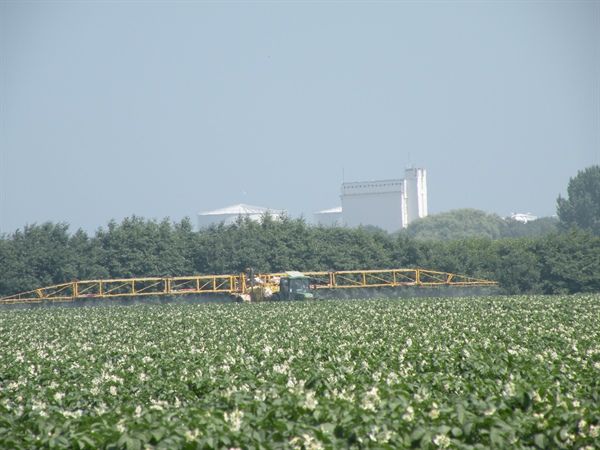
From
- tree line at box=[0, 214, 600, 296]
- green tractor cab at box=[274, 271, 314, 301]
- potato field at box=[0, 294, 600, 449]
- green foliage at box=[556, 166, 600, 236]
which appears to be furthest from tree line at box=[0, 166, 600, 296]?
green foliage at box=[556, 166, 600, 236]

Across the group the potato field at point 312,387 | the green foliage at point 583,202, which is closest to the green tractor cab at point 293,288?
the potato field at point 312,387

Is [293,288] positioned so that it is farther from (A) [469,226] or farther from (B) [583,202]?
(A) [469,226]

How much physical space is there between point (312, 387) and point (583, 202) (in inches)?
4936

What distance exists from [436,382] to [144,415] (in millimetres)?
4373

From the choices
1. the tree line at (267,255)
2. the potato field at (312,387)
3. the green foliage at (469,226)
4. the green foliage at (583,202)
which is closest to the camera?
the potato field at (312,387)

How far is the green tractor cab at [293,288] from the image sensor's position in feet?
142

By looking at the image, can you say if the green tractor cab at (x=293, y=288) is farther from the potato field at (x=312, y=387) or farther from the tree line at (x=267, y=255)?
the potato field at (x=312, y=387)

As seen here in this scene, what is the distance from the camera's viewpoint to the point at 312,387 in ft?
34.7

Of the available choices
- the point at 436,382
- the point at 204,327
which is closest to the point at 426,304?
the point at 204,327

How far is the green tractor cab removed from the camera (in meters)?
43.2

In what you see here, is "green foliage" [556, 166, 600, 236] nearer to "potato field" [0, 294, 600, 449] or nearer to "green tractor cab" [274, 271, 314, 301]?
"green tractor cab" [274, 271, 314, 301]

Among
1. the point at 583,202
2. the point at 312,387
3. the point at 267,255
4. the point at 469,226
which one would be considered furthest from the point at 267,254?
the point at 469,226

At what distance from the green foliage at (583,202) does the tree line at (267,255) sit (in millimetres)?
67110

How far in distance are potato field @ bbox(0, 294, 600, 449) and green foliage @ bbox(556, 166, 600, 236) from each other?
110m
